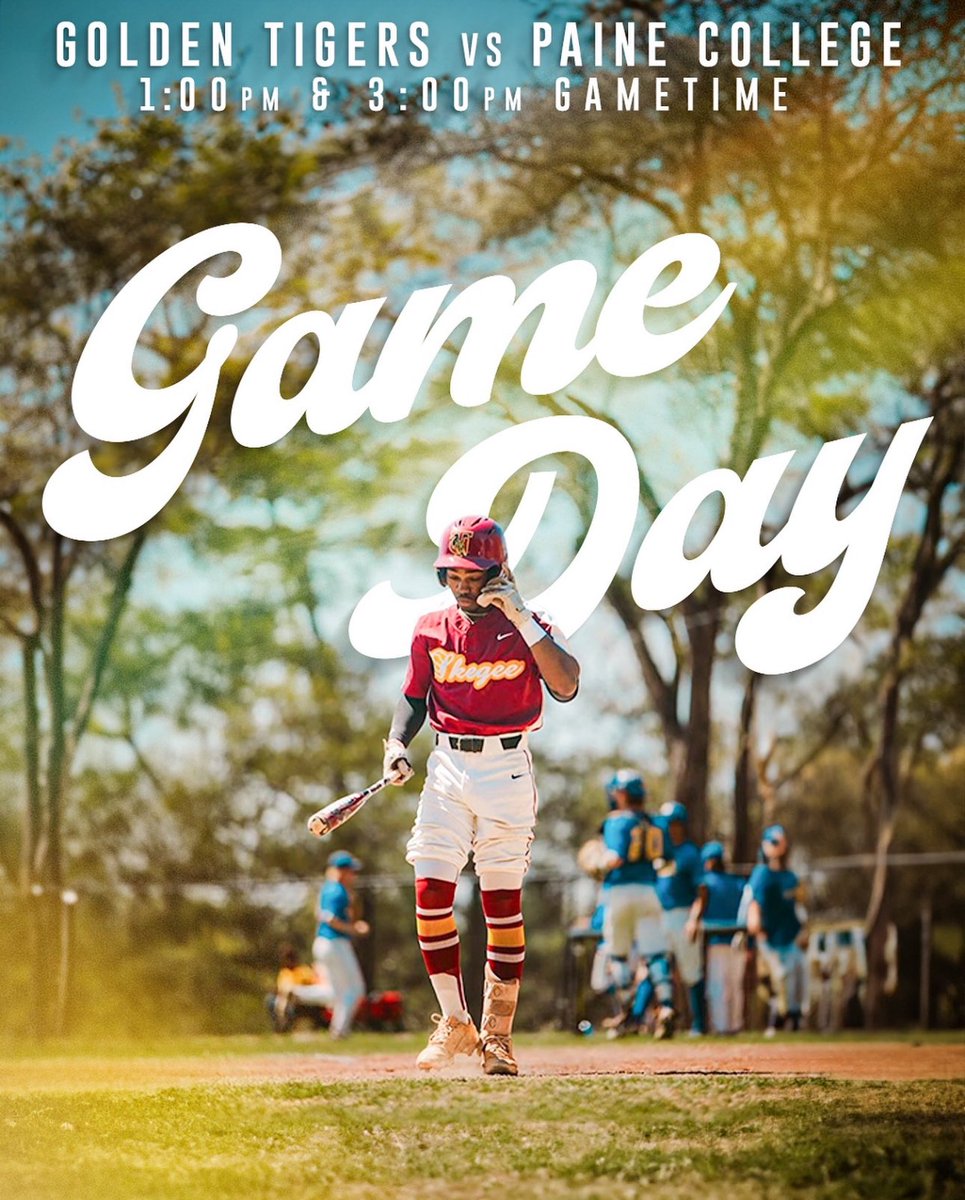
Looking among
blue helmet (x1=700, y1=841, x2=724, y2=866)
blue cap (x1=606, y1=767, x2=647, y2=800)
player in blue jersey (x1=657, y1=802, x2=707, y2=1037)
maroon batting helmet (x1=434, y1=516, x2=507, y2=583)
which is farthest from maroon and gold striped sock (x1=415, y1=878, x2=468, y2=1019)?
blue helmet (x1=700, y1=841, x2=724, y2=866)

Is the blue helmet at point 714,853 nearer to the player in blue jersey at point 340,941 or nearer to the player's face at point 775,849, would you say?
the player's face at point 775,849

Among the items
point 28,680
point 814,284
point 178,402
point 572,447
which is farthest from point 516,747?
point 28,680

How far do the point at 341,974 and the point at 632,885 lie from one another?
2.65 metres

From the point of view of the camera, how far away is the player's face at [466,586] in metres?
7.49

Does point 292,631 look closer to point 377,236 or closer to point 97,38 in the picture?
point 377,236

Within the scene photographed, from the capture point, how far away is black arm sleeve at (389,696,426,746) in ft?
24.8

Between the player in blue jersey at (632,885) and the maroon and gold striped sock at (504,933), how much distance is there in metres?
3.39

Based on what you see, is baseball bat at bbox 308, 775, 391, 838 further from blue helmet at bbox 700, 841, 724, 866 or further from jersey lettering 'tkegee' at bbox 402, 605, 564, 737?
blue helmet at bbox 700, 841, 724, 866

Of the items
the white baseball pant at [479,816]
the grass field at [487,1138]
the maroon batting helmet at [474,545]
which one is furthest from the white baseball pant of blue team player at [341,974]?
the maroon batting helmet at [474,545]

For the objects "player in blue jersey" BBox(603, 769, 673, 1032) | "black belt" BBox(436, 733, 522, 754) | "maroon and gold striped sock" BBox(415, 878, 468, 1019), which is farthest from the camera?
"player in blue jersey" BBox(603, 769, 673, 1032)

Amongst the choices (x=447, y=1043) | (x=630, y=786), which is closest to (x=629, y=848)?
(x=630, y=786)

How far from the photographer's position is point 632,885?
426 inches

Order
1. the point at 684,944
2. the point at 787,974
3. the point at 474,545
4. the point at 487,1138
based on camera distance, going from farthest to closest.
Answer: the point at 787,974
the point at 684,944
the point at 474,545
the point at 487,1138

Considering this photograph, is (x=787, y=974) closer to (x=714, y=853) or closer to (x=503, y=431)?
(x=714, y=853)
